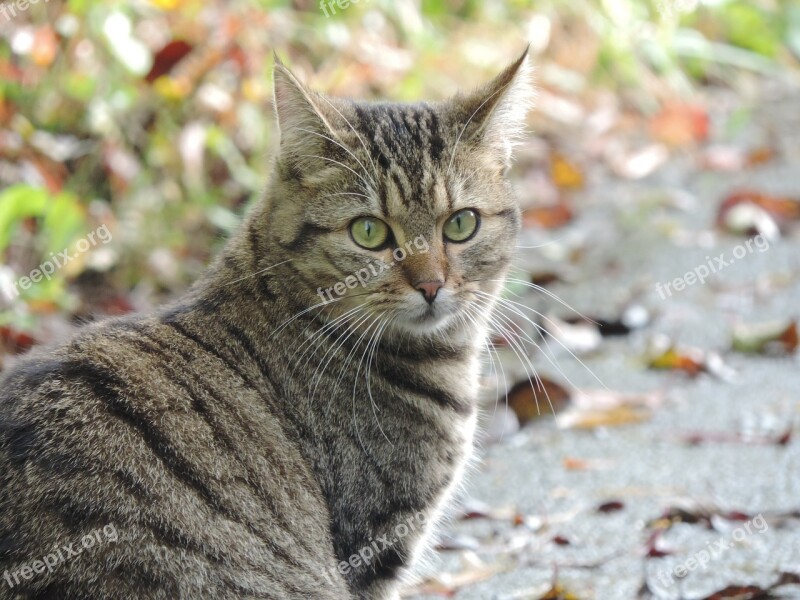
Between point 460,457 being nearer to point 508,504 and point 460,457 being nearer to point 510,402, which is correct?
point 508,504

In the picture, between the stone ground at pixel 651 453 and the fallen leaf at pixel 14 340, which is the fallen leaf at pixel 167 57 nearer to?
the fallen leaf at pixel 14 340

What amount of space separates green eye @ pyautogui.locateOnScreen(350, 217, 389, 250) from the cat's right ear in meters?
0.22

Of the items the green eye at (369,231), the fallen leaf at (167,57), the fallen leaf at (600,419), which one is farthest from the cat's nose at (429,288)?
the fallen leaf at (167,57)

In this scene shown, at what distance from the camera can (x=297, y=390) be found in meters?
2.49

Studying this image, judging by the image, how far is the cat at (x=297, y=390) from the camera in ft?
6.59

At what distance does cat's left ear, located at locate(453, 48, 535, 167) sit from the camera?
2.67 meters

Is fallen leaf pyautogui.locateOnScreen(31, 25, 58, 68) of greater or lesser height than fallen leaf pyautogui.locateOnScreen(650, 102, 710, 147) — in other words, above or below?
above

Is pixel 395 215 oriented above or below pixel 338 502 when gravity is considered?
above

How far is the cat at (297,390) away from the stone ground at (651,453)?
527mm

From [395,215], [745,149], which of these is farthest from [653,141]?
[395,215]

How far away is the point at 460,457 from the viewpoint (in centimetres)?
262

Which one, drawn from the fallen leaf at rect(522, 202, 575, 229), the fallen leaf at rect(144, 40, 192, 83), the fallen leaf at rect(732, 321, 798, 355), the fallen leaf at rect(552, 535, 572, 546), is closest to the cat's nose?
the fallen leaf at rect(552, 535, 572, 546)

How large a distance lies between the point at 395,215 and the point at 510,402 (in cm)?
141

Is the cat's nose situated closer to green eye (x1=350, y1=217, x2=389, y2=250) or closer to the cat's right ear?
green eye (x1=350, y1=217, x2=389, y2=250)
